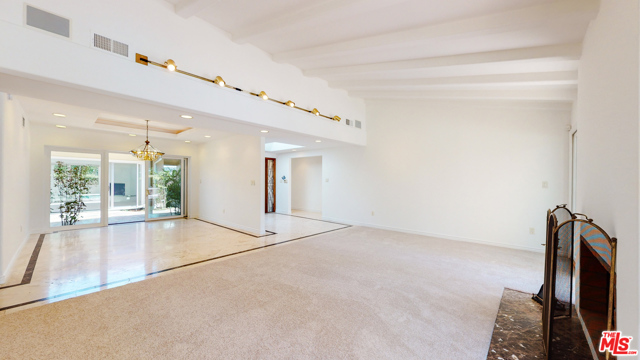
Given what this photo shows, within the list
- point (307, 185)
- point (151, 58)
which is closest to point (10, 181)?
point (151, 58)

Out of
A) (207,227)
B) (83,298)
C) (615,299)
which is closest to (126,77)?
(83,298)

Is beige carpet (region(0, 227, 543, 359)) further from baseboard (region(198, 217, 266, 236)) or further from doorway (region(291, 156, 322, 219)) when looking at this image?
doorway (region(291, 156, 322, 219))

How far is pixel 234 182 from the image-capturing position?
6777mm

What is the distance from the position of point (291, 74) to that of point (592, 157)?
423cm

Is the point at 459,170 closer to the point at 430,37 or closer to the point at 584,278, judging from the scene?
the point at 430,37

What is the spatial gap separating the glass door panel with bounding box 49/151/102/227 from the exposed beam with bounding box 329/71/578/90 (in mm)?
7109

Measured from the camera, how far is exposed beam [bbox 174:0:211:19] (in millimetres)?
2871

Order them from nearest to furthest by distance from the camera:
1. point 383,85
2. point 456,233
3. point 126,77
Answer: point 126,77, point 383,85, point 456,233

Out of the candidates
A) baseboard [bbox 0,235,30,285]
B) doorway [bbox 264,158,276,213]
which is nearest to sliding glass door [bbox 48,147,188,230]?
baseboard [bbox 0,235,30,285]

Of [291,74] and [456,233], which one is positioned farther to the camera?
[456,233]

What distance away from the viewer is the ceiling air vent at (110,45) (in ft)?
8.47

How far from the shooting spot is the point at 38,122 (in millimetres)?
5758

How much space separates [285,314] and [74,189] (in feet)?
23.8

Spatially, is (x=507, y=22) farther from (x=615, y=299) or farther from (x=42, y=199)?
(x=42, y=199)
